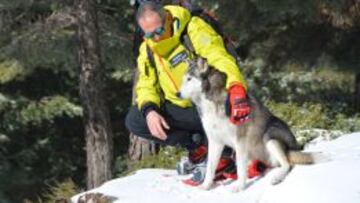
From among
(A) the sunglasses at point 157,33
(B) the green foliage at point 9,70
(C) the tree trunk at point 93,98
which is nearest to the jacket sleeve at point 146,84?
(A) the sunglasses at point 157,33

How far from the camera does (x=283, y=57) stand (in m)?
13.1

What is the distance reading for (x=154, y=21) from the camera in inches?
220

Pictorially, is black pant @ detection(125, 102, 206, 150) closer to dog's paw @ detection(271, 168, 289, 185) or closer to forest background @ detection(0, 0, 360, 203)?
dog's paw @ detection(271, 168, 289, 185)

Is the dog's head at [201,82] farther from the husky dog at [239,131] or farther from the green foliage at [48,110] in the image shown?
the green foliage at [48,110]

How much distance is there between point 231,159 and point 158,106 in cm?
65

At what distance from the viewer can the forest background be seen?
1052 centimetres

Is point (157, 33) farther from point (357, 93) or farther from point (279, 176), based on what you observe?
point (357, 93)

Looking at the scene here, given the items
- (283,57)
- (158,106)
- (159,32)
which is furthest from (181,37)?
(283,57)

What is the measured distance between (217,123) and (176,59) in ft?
1.90

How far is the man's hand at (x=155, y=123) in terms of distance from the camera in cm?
580

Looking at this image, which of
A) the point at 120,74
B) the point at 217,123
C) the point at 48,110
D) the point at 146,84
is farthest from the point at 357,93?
the point at 217,123

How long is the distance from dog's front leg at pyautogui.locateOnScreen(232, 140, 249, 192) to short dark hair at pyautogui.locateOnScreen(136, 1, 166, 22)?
0.98m

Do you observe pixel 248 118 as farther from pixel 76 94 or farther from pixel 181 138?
pixel 76 94

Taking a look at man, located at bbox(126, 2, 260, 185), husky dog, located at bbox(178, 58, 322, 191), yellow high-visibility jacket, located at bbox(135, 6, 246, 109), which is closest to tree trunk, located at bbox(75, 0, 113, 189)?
man, located at bbox(126, 2, 260, 185)
